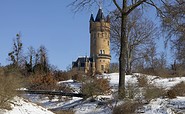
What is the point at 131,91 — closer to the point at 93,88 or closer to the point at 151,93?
the point at 151,93

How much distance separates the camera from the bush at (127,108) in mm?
16319

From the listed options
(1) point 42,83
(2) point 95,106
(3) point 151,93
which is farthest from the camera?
(1) point 42,83

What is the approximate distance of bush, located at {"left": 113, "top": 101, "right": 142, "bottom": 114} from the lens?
53.5 feet

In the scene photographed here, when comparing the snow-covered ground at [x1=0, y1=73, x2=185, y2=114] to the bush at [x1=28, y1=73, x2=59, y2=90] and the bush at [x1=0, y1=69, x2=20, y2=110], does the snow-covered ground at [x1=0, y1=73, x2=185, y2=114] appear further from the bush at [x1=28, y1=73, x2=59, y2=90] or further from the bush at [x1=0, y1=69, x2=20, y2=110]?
the bush at [x1=28, y1=73, x2=59, y2=90]

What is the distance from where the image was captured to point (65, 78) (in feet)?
116

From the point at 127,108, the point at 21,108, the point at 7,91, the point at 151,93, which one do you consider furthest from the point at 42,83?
the point at 7,91

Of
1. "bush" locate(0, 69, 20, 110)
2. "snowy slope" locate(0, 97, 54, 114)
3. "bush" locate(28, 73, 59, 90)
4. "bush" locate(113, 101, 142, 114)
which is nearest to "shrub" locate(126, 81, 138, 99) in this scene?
"bush" locate(113, 101, 142, 114)

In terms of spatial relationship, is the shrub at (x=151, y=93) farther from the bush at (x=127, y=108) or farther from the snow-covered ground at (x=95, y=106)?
the bush at (x=127, y=108)

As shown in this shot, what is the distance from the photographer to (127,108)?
16.4 meters

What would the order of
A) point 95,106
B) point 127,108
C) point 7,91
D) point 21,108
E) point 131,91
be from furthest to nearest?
point 95,106
point 131,91
point 127,108
point 21,108
point 7,91

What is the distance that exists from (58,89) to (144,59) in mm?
25498

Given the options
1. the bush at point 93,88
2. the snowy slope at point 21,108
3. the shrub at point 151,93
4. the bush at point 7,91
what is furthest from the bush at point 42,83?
the bush at point 7,91

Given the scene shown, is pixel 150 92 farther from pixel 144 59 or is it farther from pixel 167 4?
pixel 144 59

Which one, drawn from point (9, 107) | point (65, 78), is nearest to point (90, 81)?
point (9, 107)
